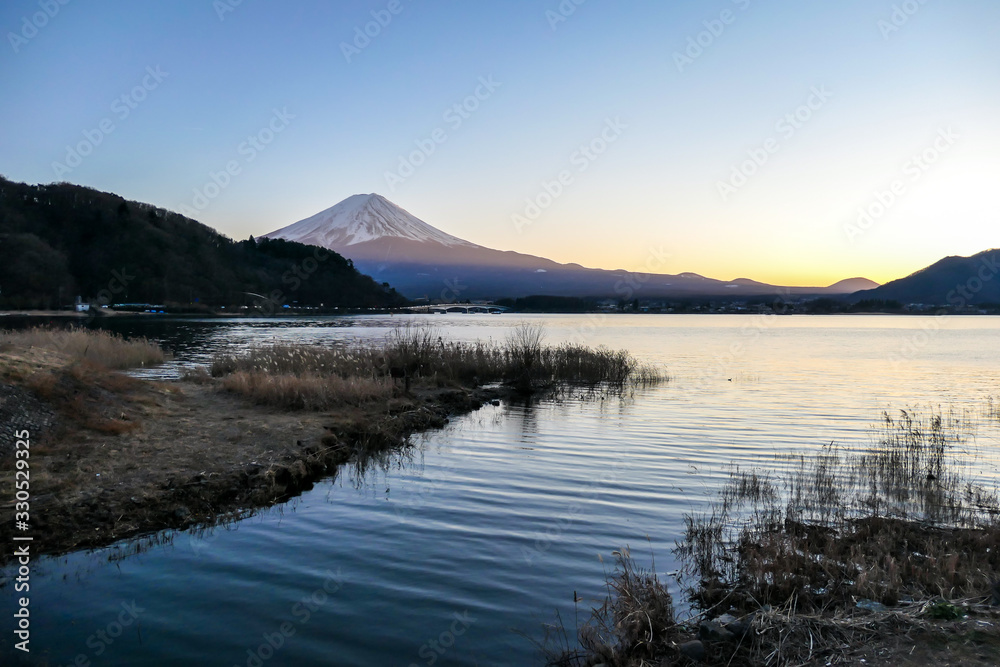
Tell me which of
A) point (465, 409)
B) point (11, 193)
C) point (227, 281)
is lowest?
point (465, 409)

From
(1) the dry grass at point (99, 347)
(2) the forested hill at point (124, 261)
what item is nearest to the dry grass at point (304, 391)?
(1) the dry grass at point (99, 347)

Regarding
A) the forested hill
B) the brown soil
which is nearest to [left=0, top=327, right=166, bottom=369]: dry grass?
the brown soil

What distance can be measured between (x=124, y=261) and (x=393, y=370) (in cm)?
14174

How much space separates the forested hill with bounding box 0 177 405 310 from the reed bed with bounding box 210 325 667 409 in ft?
362

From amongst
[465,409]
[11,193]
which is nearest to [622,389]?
[465,409]

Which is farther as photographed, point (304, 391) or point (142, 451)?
point (304, 391)

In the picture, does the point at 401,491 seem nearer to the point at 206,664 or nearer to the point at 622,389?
the point at 206,664

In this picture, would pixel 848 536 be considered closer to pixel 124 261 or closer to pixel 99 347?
pixel 99 347

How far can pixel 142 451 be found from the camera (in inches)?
420

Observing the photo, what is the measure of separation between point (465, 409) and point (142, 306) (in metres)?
131

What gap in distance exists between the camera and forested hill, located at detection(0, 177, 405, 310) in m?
120

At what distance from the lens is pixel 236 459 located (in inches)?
438

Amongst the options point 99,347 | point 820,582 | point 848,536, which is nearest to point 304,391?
point 848,536

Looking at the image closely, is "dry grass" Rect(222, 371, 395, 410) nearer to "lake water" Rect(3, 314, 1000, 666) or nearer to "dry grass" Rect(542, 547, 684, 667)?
"lake water" Rect(3, 314, 1000, 666)
